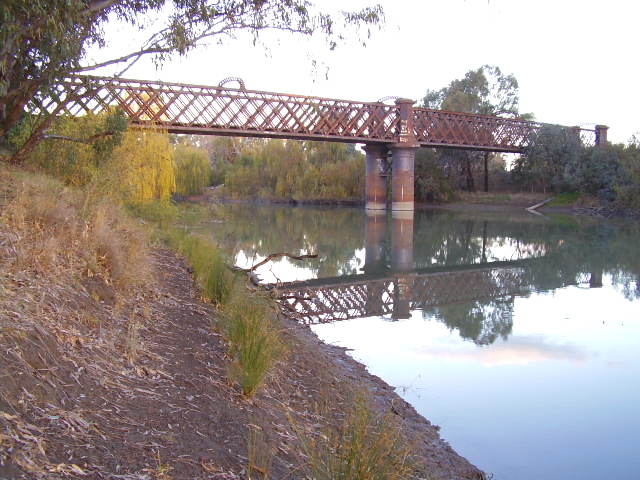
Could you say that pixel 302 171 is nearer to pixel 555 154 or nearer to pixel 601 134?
pixel 555 154

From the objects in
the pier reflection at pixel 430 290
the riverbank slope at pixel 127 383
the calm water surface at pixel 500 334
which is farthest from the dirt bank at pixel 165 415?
Result: the pier reflection at pixel 430 290

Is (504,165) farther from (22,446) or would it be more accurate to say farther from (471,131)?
(22,446)

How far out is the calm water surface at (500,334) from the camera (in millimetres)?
6358

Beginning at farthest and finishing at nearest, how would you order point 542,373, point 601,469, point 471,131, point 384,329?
point 471,131 → point 384,329 → point 542,373 → point 601,469

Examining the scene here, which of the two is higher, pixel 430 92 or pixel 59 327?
pixel 430 92

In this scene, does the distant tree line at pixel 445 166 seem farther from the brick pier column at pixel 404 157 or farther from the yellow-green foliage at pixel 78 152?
the yellow-green foliage at pixel 78 152

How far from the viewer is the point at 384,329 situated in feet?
36.8

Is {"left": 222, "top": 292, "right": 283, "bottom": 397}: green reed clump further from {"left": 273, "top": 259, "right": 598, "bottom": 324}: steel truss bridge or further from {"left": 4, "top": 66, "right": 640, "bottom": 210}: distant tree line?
{"left": 4, "top": 66, "right": 640, "bottom": 210}: distant tree line

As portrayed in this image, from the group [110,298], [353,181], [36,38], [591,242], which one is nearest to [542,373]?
[110,298]

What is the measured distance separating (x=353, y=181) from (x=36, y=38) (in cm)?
4944

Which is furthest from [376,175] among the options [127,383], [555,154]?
[127,383]

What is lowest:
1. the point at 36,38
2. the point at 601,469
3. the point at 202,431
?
the point at 601,469

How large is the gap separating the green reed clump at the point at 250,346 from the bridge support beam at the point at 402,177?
1549 inches

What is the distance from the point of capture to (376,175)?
4809cm
